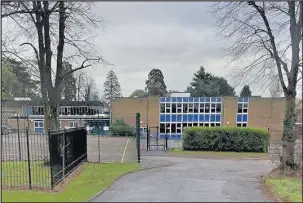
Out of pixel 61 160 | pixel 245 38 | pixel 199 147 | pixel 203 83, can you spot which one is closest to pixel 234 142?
pixel 199 147

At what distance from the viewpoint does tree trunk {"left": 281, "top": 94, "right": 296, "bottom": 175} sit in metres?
13.8

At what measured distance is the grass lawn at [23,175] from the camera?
37.3 ft

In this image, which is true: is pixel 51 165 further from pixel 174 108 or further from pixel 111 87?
pixel 111 87

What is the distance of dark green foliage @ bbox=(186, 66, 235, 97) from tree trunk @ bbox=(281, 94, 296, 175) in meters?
54.5

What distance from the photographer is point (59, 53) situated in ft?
58.0

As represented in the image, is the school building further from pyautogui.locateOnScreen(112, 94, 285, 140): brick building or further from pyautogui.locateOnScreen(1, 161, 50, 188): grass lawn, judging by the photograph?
pyautogui.locateOnScreen(1, 161, 50, 188): grass lawn

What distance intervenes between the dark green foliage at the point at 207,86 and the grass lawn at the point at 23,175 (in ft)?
185

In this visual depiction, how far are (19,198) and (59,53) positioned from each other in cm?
1002

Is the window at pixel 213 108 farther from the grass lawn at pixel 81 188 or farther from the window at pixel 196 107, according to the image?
the grass lawn at pixel 81 188

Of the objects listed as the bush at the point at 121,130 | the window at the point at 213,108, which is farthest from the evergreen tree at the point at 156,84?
the bush at the point at 121,130

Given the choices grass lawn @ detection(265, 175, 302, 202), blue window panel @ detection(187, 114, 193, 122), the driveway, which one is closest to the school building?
blue window panel @ detection(187, 114, 193, 122)

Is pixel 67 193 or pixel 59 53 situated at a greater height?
pixel 59 53

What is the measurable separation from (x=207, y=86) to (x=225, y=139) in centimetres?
4529

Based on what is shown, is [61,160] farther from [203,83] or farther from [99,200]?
[203,83]
